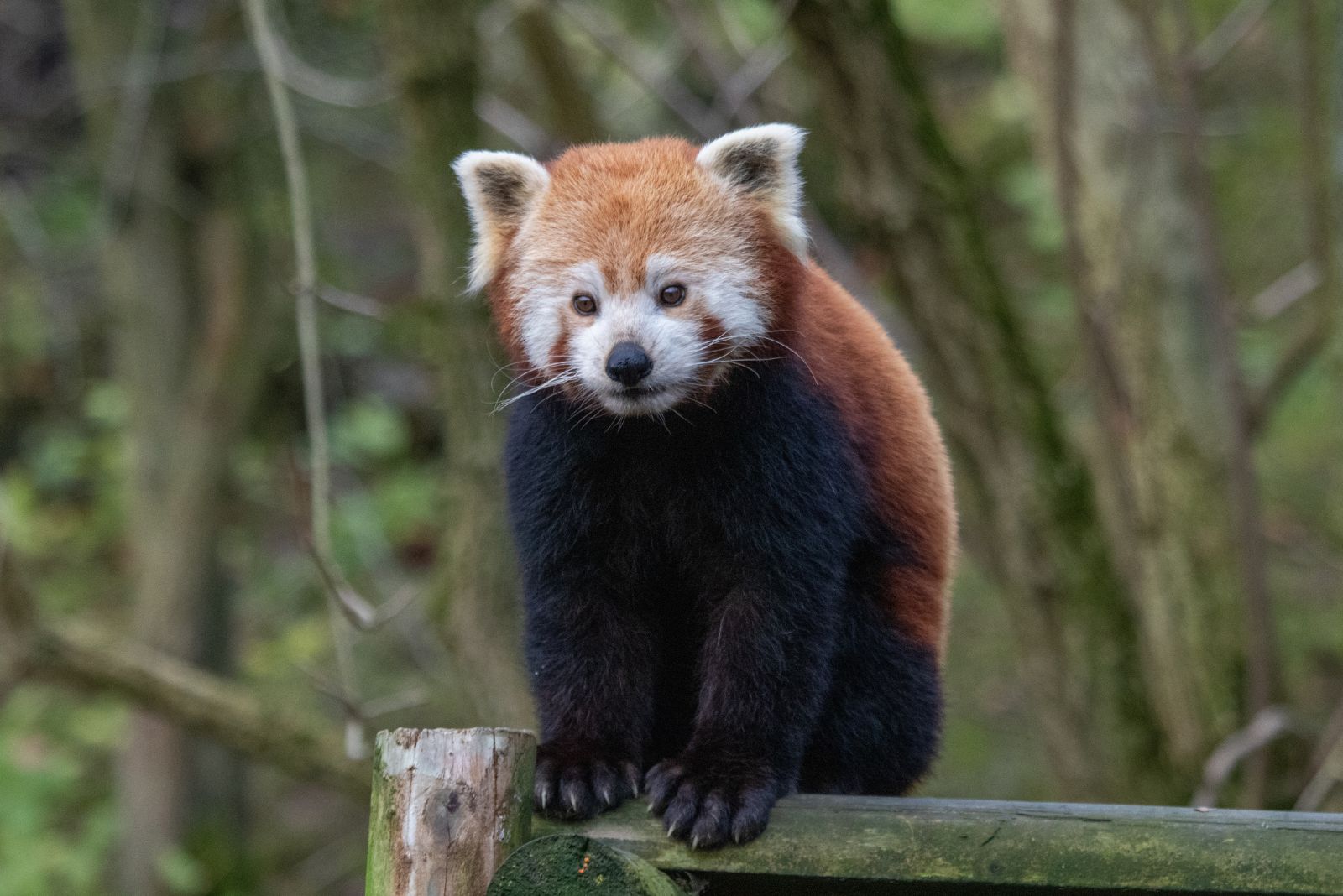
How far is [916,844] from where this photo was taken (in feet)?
7.00

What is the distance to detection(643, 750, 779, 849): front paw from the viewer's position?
2209 mm

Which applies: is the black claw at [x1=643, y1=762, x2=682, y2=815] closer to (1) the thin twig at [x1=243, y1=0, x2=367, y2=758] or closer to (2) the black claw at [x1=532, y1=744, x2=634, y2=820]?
(2) the black claw at [x1=532, y1=744, x2=634, y2=820]

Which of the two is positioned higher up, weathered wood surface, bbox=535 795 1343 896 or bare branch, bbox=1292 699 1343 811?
weathered wood surface, bbox=535 795 1343 896

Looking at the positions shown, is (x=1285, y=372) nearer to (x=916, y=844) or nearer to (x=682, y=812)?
(x=916, y=844)

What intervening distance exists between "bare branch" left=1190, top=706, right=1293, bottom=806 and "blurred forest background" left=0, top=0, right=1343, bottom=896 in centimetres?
2

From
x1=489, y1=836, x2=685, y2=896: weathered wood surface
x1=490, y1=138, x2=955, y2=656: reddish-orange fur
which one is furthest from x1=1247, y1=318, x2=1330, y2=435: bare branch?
x1=489, y1=836, x2=685, y2=896: weathered wood surface

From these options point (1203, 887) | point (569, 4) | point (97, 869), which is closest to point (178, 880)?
point (97, 869)

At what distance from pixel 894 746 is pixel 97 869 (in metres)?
5.64

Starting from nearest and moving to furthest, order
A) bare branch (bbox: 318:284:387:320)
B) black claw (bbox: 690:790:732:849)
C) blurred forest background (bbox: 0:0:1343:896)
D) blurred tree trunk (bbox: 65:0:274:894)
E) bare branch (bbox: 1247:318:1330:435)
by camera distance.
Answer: black claw (bbox: 690:790:732:849) < bare branch (bbox: 318:284:387:320) < blurred forest background (bbox: 0:0:1343:896) < bare branch (bbox: 1247:318:1330:435) < blurred tree trunk (bbox: 65:0:274:894)

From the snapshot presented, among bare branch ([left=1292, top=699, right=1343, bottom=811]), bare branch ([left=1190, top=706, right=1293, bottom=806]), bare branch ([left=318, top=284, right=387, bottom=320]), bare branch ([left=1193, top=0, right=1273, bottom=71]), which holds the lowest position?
bare branch ([left=1292, top=699, right=1343, bottom=811])

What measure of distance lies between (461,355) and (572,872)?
2775 millimetres

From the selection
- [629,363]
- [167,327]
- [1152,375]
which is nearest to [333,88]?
[167,327]

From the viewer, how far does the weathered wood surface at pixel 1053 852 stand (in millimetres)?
Answer: 2100

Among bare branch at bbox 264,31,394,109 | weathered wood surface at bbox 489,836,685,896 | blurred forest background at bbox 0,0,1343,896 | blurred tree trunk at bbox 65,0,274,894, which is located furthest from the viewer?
blurred tree trunk at bbox 65,0,274,894
